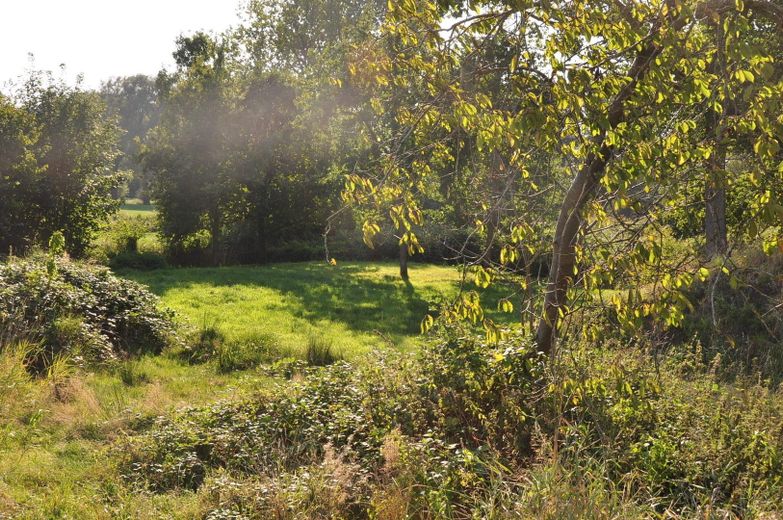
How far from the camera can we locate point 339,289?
1972 cm

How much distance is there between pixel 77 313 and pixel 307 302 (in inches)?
280

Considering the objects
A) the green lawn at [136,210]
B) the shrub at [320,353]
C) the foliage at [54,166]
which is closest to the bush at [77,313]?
the shrub at [320,353]

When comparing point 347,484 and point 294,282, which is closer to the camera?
point 347,484

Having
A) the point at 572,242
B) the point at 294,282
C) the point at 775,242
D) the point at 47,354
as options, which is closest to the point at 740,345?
the point at 572,242

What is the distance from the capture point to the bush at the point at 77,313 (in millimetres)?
9508

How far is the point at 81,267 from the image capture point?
40.1 feet

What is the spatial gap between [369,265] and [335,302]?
10131 mm

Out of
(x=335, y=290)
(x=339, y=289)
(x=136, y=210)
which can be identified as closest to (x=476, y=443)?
(x=335, y=290)

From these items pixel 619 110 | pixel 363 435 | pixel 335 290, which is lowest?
pixel 363 435

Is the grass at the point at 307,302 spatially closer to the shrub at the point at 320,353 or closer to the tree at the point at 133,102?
the shrub at the point at 320,353

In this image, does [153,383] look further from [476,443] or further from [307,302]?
[307,302]

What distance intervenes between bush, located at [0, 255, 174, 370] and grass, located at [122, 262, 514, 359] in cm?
147

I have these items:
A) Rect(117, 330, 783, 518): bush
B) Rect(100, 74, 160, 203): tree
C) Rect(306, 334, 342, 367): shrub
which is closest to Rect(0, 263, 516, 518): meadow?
Rect(306, 334, 342, 367): shrub

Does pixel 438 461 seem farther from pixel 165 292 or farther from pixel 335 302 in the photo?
→ pixel 165 292
